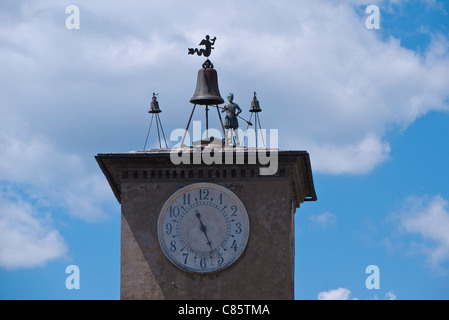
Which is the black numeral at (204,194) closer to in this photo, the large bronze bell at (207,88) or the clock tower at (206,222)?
the clock tower at (206,222)

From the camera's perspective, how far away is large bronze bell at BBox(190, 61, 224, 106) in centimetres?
7000

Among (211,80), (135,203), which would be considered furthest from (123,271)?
(211,80)

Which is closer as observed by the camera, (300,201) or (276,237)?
(276,237)

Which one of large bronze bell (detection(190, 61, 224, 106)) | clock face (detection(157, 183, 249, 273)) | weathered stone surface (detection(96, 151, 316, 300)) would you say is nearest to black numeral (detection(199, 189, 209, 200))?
clock face (detection(157, 183, 249, 273))

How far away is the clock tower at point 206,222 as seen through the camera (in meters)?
67.8

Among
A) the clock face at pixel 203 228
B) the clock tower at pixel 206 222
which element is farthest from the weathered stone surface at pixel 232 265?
the clock face at pixel 203 228

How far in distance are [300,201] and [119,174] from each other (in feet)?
22.0

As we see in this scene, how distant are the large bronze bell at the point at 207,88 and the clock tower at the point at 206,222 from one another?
178 centimetres

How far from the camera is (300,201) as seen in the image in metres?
72.8

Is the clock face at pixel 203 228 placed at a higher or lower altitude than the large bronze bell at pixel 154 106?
lower

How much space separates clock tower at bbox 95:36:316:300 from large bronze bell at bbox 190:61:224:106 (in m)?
1.78

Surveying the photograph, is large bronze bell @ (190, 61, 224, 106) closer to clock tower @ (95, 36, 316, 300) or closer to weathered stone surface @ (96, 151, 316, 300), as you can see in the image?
clock tower @ (95, 36, 316, 300)
